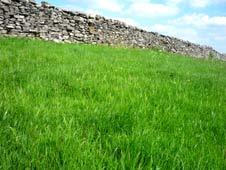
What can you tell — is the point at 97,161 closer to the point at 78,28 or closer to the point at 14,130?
the point at 14,130

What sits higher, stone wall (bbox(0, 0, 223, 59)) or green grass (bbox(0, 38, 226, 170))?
stone wall (bbox(0, 0, 223, 59))

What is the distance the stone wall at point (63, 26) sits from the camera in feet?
68.1

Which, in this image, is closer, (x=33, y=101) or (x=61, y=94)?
(x=33, y=101)

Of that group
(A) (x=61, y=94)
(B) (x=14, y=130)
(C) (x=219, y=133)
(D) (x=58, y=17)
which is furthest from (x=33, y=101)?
(D) (x=58, y=17)

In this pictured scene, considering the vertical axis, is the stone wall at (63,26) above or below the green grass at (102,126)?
above

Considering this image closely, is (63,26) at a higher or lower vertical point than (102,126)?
higher

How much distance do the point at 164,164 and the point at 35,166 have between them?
3.86 ft

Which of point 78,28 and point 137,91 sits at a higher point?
point 78,28

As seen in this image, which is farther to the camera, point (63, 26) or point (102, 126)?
point (63, 26)

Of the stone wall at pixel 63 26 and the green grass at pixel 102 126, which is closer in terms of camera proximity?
the green grass at pixel 102 126

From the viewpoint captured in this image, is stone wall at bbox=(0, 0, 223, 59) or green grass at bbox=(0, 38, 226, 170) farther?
stone wall at bbox=(0, 0, 223, 59)

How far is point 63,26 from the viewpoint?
23547mm

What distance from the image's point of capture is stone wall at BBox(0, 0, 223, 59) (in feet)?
68.1

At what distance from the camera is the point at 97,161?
10.8ft
